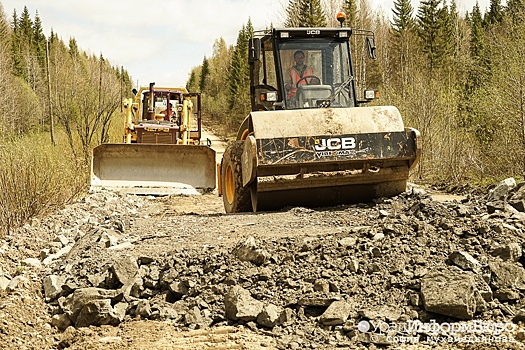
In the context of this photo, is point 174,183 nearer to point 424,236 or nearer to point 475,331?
point 424,236

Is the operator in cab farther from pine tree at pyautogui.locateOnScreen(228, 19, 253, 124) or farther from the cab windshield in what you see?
pine tree at pyautogui.locateOnScreen(228, 19, 253, 124)

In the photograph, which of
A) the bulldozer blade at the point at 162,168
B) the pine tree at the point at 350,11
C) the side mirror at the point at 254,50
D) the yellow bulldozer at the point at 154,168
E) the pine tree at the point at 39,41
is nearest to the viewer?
the side mirror at the point at 254,50

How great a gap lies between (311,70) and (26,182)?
4.11 metres

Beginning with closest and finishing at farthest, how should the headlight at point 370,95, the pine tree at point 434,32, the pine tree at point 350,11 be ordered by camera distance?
the headlight at point 370,95 < the pine tree at point 350,11 < the pine tree at point 434,32

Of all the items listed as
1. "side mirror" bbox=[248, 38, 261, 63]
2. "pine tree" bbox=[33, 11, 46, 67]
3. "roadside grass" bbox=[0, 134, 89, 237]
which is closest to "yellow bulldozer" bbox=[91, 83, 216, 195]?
"roadside grass" bbox=[0, 134, 89, 237]

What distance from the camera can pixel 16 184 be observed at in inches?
308

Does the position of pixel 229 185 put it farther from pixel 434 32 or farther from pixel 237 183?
pixel 434 32

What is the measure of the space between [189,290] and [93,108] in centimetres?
1448

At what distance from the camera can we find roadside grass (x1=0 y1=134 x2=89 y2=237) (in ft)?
25.0

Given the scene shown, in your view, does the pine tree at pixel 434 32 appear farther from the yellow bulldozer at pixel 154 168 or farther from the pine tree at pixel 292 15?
the yellow bulldozer at pixel 154 168

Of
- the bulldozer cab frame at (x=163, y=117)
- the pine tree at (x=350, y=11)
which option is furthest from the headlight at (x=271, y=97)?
the pine tree at (x=350, y=11)

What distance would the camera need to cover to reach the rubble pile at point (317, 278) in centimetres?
429

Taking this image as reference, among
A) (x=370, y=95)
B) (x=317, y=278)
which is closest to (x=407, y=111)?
(x=370, y=95)

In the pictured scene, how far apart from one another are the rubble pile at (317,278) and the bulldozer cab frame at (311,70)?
8.38 feet
